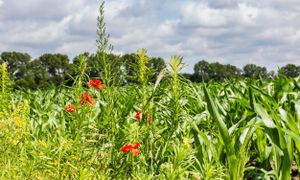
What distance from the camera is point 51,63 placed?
297 feet

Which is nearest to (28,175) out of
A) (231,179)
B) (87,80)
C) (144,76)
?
(87,80)

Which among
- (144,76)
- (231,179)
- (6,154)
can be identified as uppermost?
(144,76)

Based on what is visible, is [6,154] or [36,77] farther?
[36,77]

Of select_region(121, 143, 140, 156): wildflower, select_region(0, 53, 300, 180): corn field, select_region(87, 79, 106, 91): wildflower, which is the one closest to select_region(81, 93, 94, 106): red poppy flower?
select_region(0, 53, 300, 180): corn field

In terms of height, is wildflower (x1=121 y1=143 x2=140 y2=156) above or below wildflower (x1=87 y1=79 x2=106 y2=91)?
below

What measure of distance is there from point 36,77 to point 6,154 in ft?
260

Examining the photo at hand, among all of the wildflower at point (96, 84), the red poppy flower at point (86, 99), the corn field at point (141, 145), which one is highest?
the wildflower at point (96, 84)

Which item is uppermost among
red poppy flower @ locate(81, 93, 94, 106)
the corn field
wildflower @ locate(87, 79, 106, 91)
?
wildflower @ locate(87, 79, 106, 91)

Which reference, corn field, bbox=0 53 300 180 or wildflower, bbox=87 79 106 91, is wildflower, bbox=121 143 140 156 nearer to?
corn field, bbox=0 53 300 180

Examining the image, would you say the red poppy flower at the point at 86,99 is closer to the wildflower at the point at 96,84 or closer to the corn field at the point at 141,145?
the corn field at the point at 141,145

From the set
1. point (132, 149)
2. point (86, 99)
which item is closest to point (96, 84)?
point (86, 99)

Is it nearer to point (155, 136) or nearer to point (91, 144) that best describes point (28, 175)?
point (91, 144)

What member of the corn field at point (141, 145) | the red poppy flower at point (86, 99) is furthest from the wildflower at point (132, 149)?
the red poppy flower at point (86, 99)

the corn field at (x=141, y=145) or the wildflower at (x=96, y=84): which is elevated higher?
the wildflower at (x=96, y=84)
